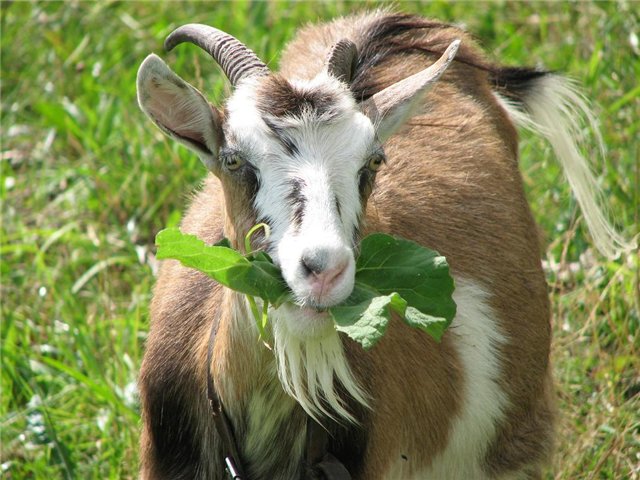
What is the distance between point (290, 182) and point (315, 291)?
35 centimetres

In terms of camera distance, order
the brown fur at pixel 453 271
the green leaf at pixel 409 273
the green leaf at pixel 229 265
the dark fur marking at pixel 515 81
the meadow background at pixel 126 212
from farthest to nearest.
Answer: the dark fur marking at pixel 515 81 < the meadow background at pixel 126 212 < the brown fur at pixel 453 271 < the green leaf at pixel 409 273 < the green leaf at pixel 229 265

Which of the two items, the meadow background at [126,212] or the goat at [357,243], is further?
the meadow background at [126,212]

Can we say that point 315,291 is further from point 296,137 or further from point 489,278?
point 489,278

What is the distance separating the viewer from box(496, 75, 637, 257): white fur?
5195mm

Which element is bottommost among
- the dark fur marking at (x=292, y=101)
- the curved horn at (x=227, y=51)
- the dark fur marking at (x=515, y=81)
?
the dark fur marking at (x=515, y=81)

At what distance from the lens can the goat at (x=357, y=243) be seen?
3.43 metres

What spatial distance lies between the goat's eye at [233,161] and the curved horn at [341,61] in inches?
19.6

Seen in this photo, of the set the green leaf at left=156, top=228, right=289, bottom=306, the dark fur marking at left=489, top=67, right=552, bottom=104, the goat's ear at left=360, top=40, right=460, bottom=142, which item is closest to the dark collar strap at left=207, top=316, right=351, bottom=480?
the green leaf at left=156, top=228, right=289, bottom=306

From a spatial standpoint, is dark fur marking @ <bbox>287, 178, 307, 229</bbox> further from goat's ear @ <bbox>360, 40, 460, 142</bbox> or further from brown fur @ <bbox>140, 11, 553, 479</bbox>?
goat's ear @ <bbox>360, 40, 460, 142</bbox>

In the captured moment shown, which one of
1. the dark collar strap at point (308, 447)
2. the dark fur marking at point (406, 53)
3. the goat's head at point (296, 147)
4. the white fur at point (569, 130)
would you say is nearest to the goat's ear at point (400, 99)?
the goat's head at point (296, 147)

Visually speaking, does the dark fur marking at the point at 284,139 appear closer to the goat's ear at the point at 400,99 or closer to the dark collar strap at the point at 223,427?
the goat's ear at the point at 400,99

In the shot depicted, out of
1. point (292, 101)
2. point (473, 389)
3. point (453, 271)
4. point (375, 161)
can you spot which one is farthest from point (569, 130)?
Answer: point (292, 101)

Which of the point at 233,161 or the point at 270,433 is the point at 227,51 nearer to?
the point at 233,161

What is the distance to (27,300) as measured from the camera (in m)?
5.77
